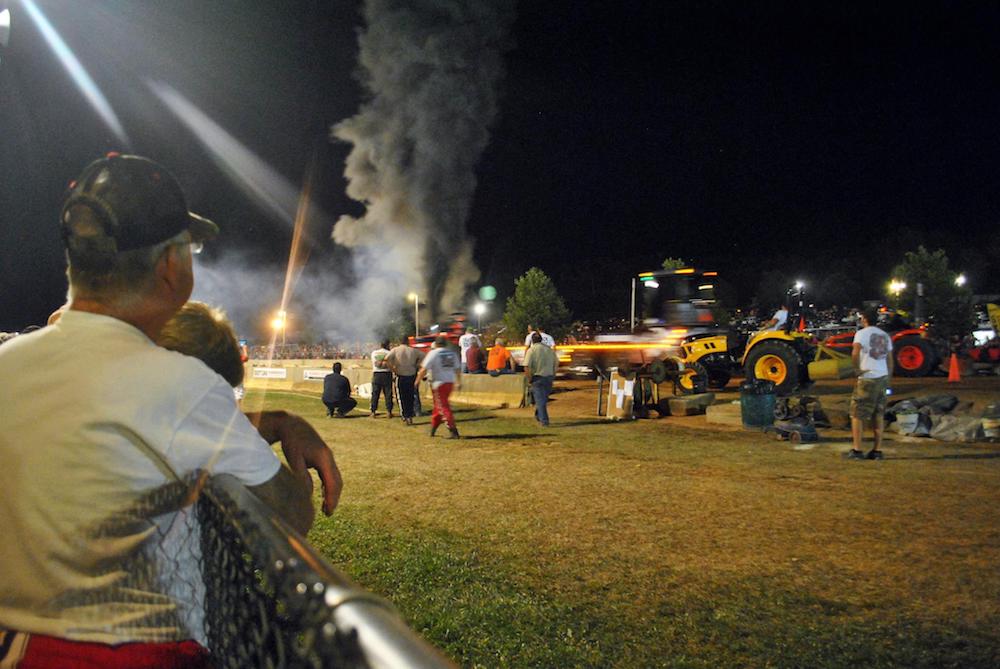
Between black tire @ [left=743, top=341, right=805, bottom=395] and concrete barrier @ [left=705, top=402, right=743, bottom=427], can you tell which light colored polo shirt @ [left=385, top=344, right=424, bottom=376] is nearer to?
concrete barrier @ [left=705, top=402, right=743, bottom=427]

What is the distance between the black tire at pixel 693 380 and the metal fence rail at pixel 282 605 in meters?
16.4

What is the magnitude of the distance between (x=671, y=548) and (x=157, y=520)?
4.77 m

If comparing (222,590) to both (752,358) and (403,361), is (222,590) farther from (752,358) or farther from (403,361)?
(752,358)

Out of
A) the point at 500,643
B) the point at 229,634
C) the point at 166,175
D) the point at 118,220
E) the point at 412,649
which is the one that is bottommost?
the point at 500,643

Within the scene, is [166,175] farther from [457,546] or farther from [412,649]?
[457,546]

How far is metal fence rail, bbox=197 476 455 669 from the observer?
760mm

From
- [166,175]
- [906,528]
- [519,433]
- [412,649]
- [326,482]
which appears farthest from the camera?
[519,433]

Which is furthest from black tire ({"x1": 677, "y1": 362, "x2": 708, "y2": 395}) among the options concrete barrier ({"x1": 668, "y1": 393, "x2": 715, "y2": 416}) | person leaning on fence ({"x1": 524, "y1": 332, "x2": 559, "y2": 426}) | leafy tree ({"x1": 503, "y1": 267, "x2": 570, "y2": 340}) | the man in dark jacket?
leafy tree ({"x1": 503, "y1": 267, "x2": 570, "y2": 340})

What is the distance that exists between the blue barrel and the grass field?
2324 millimetres

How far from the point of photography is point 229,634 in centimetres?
141

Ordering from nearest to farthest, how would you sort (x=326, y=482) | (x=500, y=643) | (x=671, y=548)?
(x=326, y=482) → (x=500, y=643) → (x=671, y=548)

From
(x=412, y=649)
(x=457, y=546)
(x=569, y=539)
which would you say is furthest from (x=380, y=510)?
(x=412, y=649)

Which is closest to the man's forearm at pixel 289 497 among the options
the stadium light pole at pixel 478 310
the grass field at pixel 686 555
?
the grass field at pixel 686 555

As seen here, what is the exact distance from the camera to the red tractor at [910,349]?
1858 centimetres
